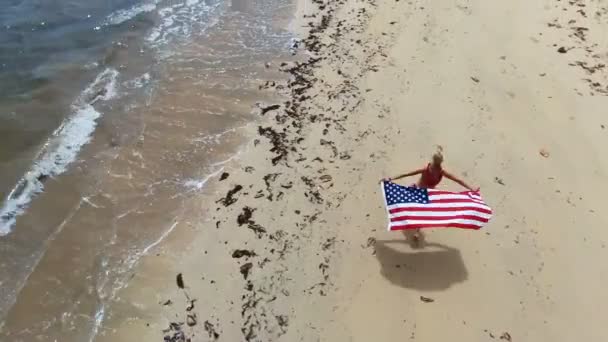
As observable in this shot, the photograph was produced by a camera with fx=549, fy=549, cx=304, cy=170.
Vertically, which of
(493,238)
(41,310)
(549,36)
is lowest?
(41,310)

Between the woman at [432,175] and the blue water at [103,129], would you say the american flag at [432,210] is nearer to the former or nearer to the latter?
the woman at [432,175]

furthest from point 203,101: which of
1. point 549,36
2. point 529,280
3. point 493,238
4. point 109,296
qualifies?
point 549,36

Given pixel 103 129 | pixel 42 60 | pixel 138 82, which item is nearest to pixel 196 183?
pixel 103 129

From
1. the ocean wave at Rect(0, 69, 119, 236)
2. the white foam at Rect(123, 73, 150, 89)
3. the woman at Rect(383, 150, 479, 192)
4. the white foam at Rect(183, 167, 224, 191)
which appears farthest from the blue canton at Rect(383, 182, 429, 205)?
the white foam at Rect(123, 73, 150, 89)

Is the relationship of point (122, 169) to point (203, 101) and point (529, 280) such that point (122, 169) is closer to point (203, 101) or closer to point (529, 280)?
point (203, 101)

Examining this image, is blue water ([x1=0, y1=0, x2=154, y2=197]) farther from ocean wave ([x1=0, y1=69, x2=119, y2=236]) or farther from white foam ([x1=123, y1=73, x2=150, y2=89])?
white foam ([x1=123, y1=73, x2=150, y2=89])

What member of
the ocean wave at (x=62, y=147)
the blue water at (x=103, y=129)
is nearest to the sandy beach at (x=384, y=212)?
the blue water at (x=103, y=129)
